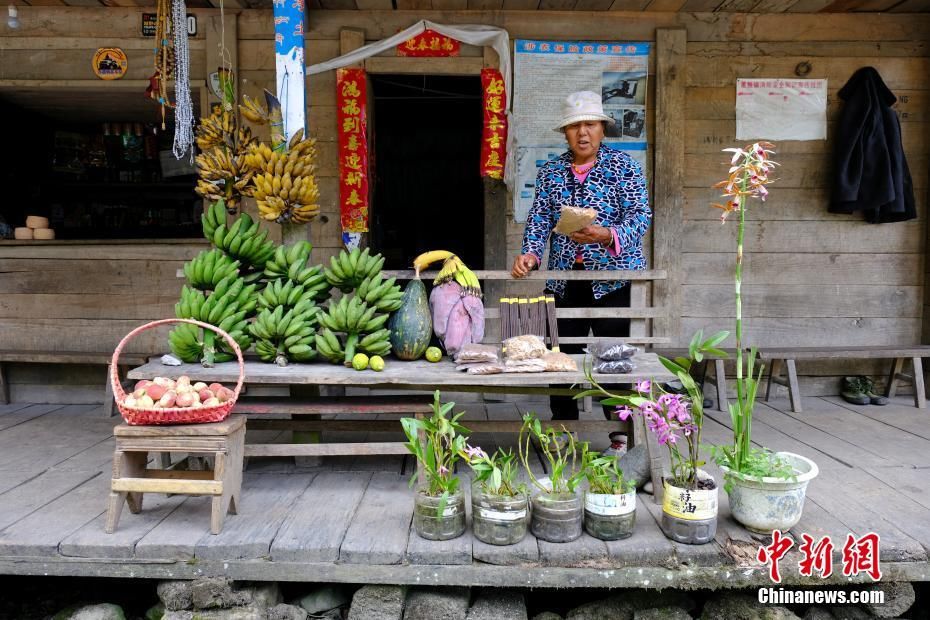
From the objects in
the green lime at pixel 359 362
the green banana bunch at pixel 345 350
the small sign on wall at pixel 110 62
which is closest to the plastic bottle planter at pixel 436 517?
the green lime at pixel 359 362

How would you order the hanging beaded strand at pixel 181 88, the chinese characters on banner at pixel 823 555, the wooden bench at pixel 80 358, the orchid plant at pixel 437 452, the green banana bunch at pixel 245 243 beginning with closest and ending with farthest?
1. the chinese characters on banner at pixel 823 555
2. the orchid plant at pixel 437 452
3. the green banana bunch at pixel 245 243
4. the hanging beaded strand at pixel 181 88
5. the wooden bench at pixel 80 358

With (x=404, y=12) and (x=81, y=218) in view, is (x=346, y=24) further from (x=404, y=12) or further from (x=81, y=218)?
(x=81, y=218)

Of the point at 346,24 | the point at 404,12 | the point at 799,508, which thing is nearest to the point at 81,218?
the point at 346,24

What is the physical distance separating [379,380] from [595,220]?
1.64 m

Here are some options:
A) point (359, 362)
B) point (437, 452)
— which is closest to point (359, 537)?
point (437, 452)

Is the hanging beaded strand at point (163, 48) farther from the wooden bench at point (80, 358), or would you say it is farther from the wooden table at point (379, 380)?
the wooden table at point (379, 380)

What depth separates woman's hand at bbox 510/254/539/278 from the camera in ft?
11.2

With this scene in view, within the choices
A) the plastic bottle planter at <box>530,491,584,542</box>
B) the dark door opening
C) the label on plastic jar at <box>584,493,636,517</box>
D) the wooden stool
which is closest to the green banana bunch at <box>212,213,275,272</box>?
the wooden stool

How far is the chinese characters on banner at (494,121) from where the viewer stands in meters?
4.71

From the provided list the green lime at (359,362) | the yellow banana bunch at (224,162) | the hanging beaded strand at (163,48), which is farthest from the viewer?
the hanging beaded strand at (163,48)

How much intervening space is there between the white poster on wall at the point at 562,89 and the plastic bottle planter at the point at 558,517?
9.55ft

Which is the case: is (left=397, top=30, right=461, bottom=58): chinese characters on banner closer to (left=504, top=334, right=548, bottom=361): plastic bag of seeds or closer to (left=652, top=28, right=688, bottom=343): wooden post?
(left=652, top=28, right=688, bottom=343): wooden post

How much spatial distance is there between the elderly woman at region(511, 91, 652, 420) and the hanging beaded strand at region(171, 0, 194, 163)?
227cm

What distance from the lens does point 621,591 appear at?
2.59m
